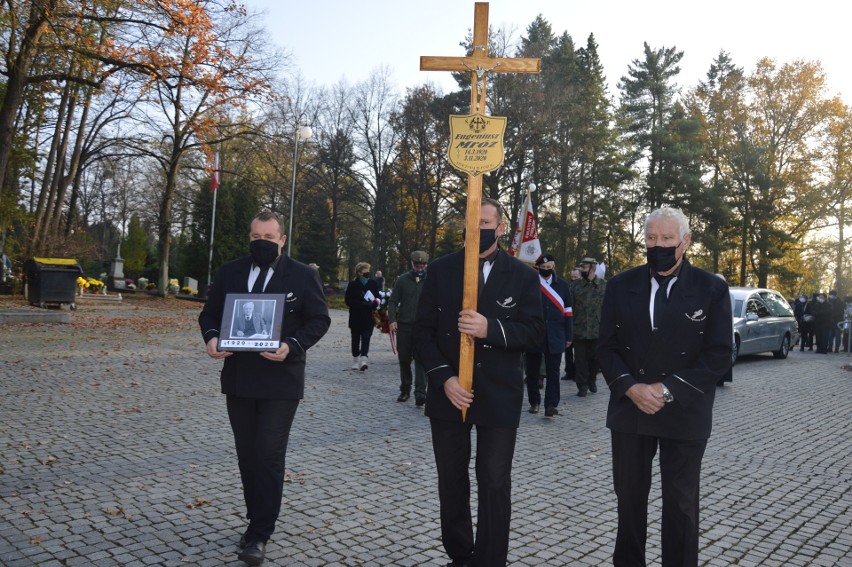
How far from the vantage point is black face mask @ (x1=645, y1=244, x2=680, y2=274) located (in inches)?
150

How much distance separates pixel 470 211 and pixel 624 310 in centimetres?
94

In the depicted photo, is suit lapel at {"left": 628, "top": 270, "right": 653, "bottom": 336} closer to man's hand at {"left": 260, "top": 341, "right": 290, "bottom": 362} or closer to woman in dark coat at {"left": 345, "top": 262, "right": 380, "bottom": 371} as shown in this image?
man's hand at {"left": 260, "top": 341, "right": 290, "bottom": 362}

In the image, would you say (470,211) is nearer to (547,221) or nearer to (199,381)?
(199,381)

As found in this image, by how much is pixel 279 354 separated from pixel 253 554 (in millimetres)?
1107

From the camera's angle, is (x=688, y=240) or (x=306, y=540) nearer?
(x=688, y=240)

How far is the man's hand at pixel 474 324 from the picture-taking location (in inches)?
148

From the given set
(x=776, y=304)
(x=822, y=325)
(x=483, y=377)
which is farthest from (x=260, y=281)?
(x=822, y=325)

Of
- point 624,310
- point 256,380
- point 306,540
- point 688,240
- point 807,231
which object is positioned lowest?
point 306,540

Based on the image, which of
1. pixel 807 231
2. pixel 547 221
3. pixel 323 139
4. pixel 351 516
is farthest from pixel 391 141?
pixel 351 516

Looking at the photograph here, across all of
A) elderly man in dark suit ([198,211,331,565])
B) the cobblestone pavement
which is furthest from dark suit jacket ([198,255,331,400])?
the cobblestone pavement

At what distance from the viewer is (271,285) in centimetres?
460

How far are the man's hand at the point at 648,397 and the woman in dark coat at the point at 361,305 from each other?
872cm

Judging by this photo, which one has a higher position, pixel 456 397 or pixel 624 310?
pixel 624 310

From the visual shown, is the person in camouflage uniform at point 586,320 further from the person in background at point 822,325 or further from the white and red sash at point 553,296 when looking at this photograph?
the person in background at point 822,325
